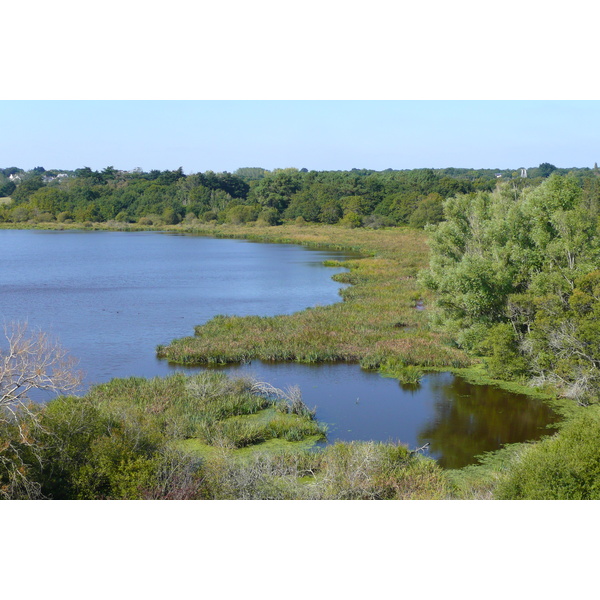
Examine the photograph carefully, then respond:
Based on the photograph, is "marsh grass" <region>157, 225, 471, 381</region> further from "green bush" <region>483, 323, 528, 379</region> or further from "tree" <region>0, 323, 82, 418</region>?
"tree" <region>0, 323, 82, 418</region>

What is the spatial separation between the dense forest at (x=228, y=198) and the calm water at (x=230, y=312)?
2950 centimetres

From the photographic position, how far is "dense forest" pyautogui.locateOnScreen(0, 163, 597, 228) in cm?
8875

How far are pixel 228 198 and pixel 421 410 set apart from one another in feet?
307

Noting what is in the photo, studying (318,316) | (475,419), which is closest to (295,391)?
(475,419)

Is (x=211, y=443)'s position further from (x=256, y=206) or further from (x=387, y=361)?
(x=256, y=206)

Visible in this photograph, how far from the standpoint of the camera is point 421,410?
16.9m

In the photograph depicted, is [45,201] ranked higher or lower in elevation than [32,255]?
higher

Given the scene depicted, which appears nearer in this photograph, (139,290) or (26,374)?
(26,374)

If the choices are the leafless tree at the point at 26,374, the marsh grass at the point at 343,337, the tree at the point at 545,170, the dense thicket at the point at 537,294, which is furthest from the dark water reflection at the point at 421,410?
the tree at the point at 545,170

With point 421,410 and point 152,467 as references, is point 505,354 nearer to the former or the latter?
point 421,410

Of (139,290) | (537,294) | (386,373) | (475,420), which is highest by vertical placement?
(537,294)

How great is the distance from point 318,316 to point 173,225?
2934 inches

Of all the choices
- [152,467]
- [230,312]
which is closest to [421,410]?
[152,467]

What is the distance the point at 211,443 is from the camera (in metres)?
13.8
